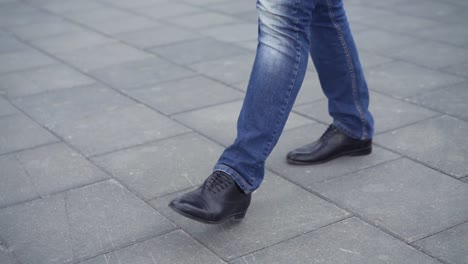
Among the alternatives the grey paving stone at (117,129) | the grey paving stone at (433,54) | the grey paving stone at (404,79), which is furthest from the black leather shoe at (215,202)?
the grey paving stone at (433,54)

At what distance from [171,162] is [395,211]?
1.15 m

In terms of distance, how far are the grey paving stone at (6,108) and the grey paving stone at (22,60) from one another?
2.78 ft

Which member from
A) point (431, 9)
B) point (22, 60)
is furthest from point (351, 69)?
point (431, 9)

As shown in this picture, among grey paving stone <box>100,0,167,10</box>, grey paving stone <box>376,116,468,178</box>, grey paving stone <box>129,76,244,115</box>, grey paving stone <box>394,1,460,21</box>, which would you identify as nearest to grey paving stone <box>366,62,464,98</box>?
grey paving stone <box>376,116,468,178</box>

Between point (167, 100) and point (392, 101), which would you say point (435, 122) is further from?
point (167, 100)

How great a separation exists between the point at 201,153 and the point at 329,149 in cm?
65

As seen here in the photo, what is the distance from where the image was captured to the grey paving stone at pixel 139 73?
16.8ft

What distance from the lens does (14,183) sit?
3.55 meters

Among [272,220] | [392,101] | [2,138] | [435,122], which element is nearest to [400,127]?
[435,122]

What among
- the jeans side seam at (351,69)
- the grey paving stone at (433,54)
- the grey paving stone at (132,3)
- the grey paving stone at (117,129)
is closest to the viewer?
the jeans side seam at (351,69)

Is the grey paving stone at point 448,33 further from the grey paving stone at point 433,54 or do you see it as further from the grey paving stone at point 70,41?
the grey paving stone at point 70,41

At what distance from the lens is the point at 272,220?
3.04 m

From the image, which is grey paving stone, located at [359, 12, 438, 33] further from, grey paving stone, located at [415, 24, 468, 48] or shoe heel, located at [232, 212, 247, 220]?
shoe heel, located at [232, 212, 247, 220]

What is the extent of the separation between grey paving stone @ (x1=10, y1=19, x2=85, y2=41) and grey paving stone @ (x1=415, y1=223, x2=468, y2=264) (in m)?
4.67
